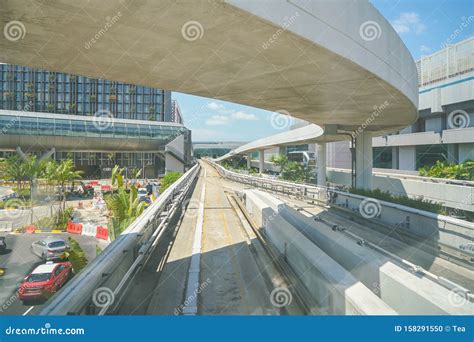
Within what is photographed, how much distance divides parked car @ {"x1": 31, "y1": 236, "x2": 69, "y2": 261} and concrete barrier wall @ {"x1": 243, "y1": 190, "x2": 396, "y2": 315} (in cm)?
1394

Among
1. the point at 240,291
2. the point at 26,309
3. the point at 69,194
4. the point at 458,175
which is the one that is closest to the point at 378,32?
the point at 240,291

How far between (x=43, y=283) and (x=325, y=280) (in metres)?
11.4

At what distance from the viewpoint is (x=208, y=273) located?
748 centimetres

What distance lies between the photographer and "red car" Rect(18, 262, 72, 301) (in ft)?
37.4

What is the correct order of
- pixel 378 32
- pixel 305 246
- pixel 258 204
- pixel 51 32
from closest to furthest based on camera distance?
pixel 51 32, pixel 305 246, pixel 378 32, pixel 258 204

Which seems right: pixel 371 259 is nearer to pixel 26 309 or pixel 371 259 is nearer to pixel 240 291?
pixel 240 291

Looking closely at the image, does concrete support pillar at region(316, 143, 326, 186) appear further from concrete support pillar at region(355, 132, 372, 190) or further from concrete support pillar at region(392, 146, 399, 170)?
concrete support pillar at region(392, 146, 399, 170)

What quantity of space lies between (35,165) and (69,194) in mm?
14953

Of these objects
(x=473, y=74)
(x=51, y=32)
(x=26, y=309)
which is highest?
(x=473, y=74)

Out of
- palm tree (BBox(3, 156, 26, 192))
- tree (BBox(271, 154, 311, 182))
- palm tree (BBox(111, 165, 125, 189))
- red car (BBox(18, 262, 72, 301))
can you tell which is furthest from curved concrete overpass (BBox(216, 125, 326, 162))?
palm tree (BBox(3, 156, 26, 192))

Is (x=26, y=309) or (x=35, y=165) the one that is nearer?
(x=26, y=309)

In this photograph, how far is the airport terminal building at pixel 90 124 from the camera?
161 ft

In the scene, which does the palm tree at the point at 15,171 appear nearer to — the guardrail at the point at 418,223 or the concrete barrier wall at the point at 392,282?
the guardrail at the point at 418,223

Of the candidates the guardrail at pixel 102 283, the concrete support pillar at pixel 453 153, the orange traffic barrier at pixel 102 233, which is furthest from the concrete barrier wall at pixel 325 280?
the concrete support pillar at pixel 453 153
